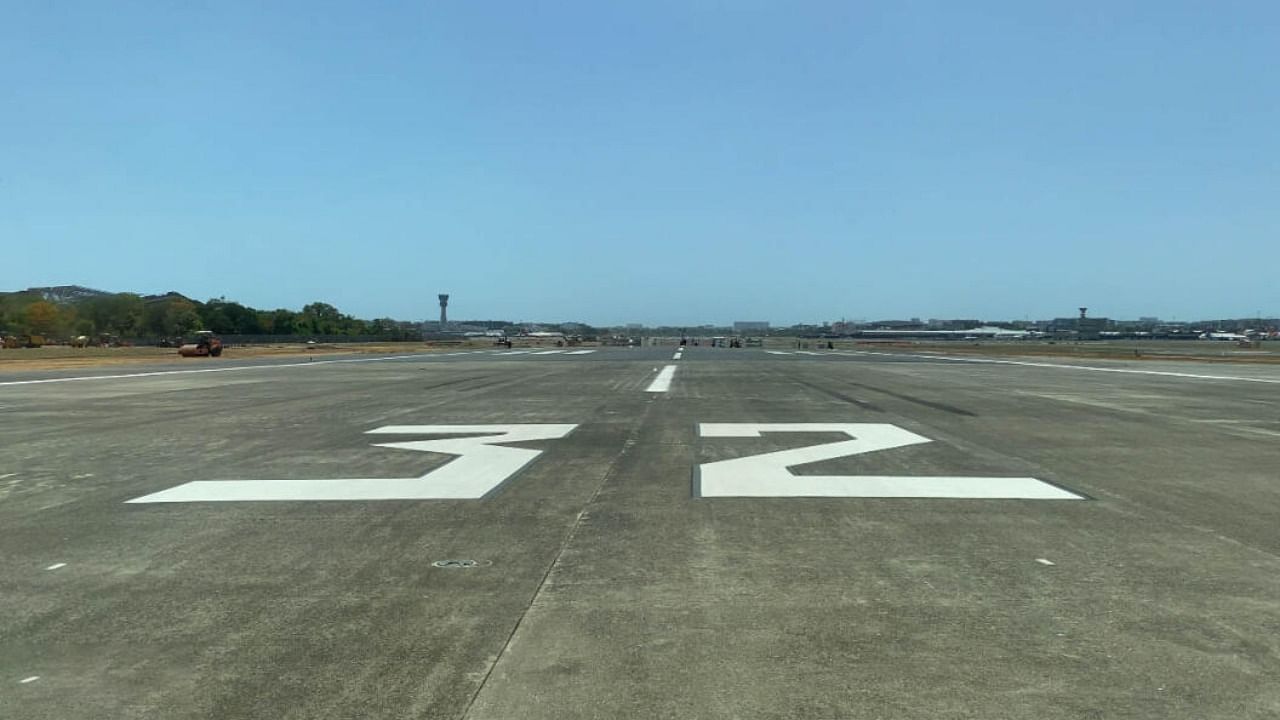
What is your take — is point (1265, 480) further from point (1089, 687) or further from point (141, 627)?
point (141, 627)

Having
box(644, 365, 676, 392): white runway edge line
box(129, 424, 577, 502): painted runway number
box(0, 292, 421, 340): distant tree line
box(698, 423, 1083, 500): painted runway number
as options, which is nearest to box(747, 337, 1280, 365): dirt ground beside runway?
box(644, 365, 676, 392): white runway edge line

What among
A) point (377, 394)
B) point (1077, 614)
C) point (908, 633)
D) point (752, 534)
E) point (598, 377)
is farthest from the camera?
point (598, 377)

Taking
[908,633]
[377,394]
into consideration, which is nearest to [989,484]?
[908,633]

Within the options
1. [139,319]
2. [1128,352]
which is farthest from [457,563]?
[139,319]

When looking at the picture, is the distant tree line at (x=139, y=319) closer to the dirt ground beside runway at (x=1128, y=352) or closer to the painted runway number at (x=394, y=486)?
the dirt ground beside runway at (x=1128, y=352)

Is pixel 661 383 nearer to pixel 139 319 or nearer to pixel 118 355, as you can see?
pixel 118 355

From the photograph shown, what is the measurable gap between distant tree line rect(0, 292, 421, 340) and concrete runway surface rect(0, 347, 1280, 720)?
137269 mm

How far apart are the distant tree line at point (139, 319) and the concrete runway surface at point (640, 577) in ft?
450

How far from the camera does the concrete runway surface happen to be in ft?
12.6

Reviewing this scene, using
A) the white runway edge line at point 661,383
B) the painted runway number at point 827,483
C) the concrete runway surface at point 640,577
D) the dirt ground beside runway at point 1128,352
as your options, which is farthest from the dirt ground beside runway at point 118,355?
the dirt ground beside runway at point 1128,352

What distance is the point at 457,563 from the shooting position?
5859 millimetres

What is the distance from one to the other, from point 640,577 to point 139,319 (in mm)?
172827

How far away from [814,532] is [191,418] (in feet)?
45.2

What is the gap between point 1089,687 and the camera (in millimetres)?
3840
